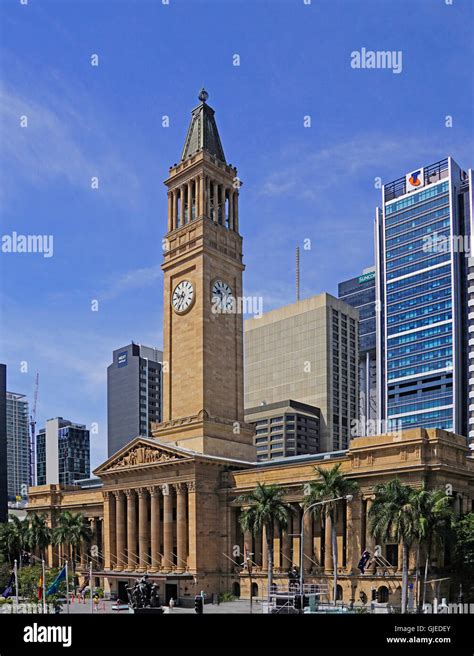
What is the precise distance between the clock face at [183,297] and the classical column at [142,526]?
907 inches

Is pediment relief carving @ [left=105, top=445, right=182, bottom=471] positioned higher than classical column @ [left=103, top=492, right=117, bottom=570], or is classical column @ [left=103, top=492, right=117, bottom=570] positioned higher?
pediment relief carving @ [left=105, top=445, right=182, bottom=471]

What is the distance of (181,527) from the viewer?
294 feet

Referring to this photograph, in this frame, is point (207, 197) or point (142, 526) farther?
point (207, 197)

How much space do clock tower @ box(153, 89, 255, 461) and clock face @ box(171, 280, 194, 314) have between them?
0.04ft

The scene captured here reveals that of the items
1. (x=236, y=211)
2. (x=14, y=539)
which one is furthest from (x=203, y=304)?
(x=14, y=539)

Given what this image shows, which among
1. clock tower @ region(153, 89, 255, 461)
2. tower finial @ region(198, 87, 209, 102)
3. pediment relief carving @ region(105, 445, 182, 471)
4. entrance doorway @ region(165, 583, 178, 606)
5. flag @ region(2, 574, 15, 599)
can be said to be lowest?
entrance doorway @ region(165, 583, 178, 606)

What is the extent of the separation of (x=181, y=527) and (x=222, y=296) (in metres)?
29.4

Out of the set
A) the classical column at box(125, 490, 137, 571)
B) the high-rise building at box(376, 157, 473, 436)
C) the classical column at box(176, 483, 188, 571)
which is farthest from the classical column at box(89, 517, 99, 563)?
the high-rise building at box(376, 157, 473, 436)

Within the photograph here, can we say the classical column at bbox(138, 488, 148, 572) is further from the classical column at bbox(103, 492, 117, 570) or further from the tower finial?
the tower finial

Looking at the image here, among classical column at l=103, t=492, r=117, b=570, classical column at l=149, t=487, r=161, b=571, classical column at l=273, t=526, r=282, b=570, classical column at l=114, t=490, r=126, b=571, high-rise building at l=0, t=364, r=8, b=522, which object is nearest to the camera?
classical column at l=273, t=526, r=282, b=570

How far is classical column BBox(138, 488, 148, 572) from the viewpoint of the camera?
9506 centimetres

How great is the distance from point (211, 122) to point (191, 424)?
135ft

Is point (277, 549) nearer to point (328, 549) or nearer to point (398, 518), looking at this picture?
point (328, 549)
